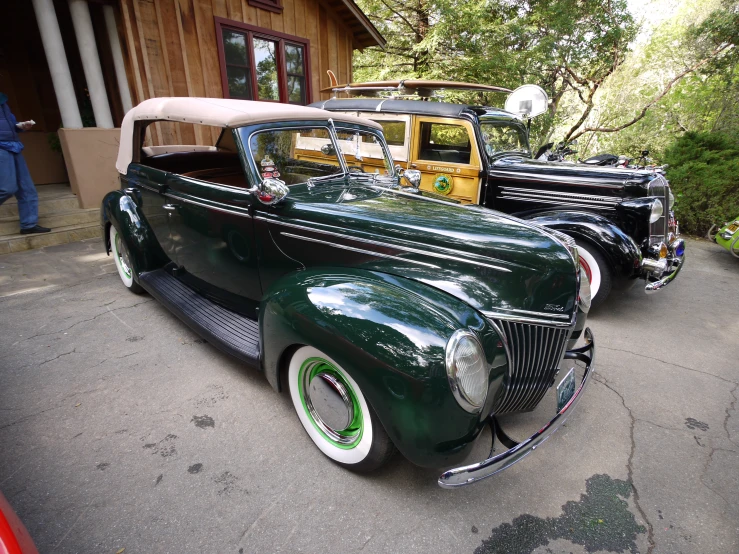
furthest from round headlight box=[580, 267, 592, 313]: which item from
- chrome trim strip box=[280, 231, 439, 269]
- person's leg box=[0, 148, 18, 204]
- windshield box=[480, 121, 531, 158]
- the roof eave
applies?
the roof eave

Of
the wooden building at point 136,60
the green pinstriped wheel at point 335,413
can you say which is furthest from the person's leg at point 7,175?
the green pinstriped wheel at point 335,413

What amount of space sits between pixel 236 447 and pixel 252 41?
7786mm

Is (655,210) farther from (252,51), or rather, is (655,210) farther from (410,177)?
(252,51)

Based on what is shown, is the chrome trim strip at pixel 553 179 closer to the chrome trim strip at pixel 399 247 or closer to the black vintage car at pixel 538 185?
the black vintage car at pixel 538 185

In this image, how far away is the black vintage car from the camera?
373 cm

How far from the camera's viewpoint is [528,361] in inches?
77.9

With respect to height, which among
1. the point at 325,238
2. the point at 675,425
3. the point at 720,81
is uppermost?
the point at 720,81

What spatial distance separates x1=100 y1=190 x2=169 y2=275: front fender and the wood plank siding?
11.8ft

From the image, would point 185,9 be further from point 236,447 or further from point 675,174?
point 675,174

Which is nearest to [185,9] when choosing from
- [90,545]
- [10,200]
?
[10,200]

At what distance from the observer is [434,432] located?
5.23ft

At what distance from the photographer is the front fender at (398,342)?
1586mm

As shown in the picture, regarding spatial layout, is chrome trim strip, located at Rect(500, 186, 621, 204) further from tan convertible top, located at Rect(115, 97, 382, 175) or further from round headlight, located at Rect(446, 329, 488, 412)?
round headlight, located at Rect(446, 329, 488, 412)

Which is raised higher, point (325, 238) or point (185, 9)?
point (185, 9)
